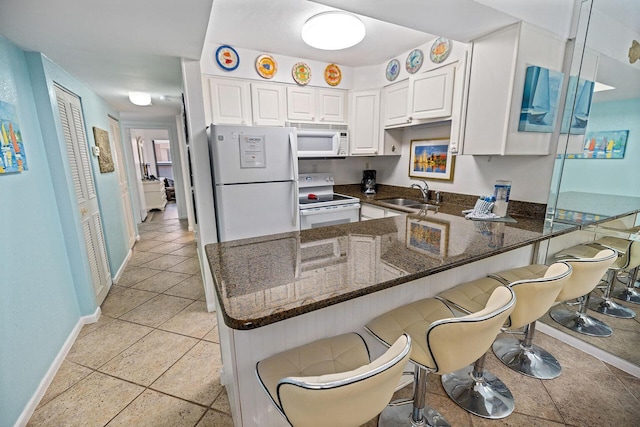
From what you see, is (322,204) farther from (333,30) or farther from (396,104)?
(333,30)

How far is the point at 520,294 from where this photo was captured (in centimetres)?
130

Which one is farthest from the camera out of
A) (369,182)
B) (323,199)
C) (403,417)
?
(369,182)

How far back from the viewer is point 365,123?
11.0ft

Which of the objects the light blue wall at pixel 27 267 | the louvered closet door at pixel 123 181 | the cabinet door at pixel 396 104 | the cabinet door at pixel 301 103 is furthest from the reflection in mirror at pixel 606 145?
the louvered closet door at pixel 123 181

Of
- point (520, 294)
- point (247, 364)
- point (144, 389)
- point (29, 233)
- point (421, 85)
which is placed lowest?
point (144, 389)

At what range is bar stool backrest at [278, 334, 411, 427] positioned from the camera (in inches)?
28.0

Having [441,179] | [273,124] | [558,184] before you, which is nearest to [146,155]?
[273,124]

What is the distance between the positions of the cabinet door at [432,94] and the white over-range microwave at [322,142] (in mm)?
844

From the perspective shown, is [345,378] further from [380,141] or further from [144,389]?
[380,141]

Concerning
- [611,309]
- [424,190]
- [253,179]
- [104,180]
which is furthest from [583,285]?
[104,180]

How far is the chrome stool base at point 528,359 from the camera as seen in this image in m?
1.82

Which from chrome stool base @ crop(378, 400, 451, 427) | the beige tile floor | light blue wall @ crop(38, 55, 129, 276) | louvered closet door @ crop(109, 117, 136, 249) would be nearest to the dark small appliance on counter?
the beige tile floor

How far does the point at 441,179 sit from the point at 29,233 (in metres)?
3.51

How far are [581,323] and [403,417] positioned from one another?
180cm
